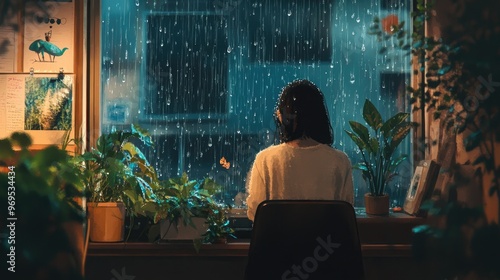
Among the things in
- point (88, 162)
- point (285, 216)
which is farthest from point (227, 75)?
point (285, 216)

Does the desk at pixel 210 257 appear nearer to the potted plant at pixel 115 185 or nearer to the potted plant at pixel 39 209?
the potted plant at pixel 115 185

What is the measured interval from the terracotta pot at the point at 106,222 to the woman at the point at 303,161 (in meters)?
0.87

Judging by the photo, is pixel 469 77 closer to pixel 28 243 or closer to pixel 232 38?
pixel 28 243

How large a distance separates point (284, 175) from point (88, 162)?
1133mm

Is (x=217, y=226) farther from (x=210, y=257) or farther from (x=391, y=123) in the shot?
(x=391, y=123)

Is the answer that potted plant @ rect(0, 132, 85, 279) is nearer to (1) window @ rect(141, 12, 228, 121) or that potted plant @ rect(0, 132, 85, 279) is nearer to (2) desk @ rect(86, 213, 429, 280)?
(2) desk @ rect(86, 213, 429, 280)

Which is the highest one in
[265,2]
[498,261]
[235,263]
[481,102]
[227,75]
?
[265,2]

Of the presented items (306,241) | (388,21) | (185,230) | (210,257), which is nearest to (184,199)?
(185,230)

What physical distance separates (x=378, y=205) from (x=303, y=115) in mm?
980

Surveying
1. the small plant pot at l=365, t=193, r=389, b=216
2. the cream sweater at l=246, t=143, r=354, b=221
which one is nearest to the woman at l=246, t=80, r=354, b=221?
the cream sweater at l=246, t=143, r=354, b=221

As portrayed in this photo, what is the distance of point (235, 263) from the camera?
3639 mm

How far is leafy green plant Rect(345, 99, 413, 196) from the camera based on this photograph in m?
3.80

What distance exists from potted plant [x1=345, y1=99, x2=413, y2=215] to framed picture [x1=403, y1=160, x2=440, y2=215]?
0.39 ft

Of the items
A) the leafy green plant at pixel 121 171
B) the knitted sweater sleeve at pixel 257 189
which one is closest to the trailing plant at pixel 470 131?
the knitted sweater sleeve at pixel 257 189
